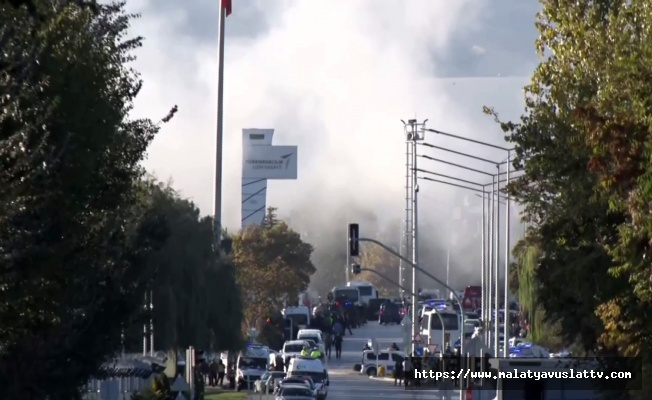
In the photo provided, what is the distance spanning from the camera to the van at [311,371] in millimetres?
52594

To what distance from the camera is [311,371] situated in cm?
5403

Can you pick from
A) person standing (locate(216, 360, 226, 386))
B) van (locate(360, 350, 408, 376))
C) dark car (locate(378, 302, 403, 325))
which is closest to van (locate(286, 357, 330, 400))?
person standing (locate(216, 360, 226, 386))

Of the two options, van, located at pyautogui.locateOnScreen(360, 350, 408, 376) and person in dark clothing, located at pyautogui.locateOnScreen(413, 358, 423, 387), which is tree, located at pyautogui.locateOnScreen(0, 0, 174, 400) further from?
van, located at pyautogui.locateOnScreen(360, 350, 408, 376)

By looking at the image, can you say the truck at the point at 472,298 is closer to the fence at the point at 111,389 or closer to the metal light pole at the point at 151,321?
the metal light pole at the point at 151,321

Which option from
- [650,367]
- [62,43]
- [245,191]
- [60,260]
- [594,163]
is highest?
[245,191]

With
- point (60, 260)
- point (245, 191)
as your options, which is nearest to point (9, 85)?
point (60, 260)

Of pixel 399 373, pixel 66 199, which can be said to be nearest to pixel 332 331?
pixel 399 373

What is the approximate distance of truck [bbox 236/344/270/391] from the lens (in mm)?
61844

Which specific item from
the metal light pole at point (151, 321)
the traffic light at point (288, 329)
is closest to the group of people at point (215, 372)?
the metal light pole at point (151, 321)

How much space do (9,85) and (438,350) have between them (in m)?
52.6

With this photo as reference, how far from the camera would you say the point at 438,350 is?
66625 millimetres

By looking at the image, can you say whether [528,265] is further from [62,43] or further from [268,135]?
[268,135]

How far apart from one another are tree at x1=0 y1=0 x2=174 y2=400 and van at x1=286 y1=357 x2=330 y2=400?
82.2ft

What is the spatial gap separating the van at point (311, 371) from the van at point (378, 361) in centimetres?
1305
